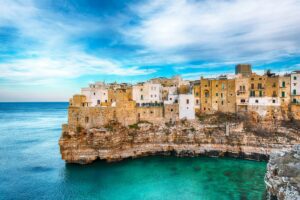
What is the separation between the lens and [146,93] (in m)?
40.8

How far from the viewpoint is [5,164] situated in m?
32.4

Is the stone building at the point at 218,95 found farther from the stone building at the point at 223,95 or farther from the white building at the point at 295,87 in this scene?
the white building at the point at 295,87

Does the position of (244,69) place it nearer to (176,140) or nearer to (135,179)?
(176,140)

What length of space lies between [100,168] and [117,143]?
14.2ft

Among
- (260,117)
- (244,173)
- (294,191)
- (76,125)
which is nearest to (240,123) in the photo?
(260,117)

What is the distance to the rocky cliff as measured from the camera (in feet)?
102

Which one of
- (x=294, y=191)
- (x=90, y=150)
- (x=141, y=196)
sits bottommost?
(x=141, y=196)

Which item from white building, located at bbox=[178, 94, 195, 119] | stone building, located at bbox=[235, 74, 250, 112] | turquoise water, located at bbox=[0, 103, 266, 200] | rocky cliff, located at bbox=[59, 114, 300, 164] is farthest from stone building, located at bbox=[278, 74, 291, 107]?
white building, located at bbox=[178, 94, 195, 119]

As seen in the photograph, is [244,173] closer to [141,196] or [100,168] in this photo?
[141,196]

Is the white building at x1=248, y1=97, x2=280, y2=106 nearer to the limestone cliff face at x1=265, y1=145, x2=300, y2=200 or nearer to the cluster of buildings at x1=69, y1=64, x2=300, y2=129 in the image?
the cluster of buildings at x1=69, y1=64, x2=300, y2=129

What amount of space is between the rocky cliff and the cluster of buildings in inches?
62.4

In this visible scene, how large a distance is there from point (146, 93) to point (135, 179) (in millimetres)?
17784

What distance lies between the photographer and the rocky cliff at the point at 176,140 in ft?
102

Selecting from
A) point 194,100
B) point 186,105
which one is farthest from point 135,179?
point 194,100
